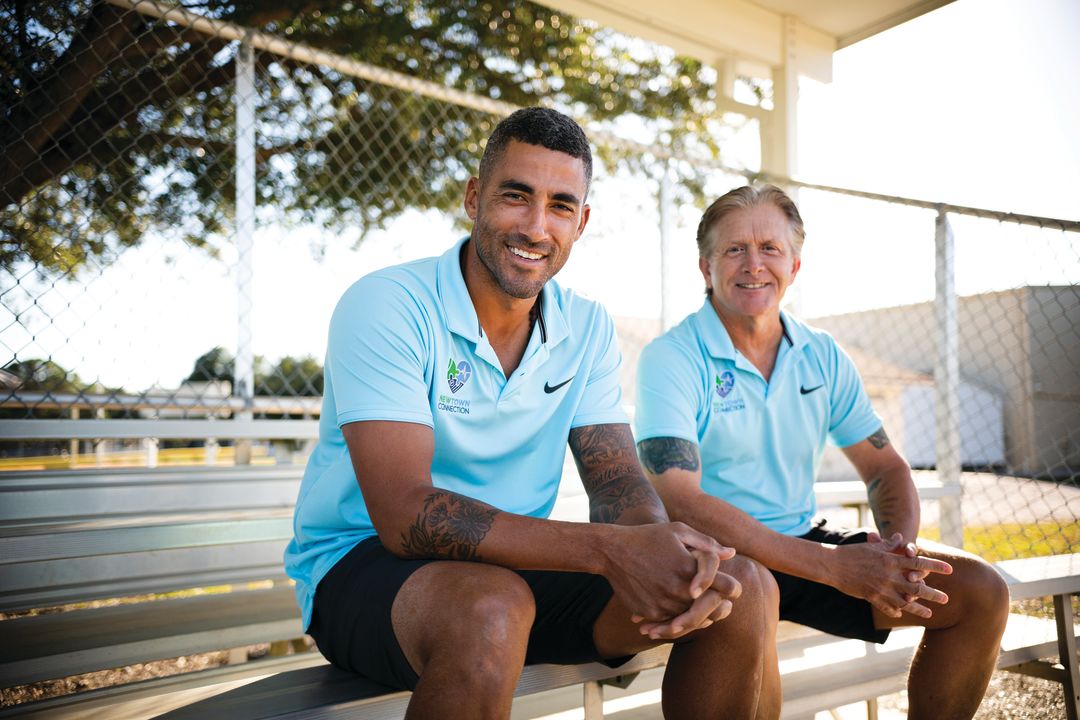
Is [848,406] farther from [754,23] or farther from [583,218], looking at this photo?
[754,23]

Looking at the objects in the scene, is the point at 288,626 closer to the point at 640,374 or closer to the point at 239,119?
the point at 640,374

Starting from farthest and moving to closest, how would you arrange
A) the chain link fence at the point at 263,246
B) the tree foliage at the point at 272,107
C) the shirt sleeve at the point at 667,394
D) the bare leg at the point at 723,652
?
the tree foliage at the point at 272,107 → the chain link fence at the point at 263,246 → the shirt sleeve at the point at 667,394 → the bare leg at the point at 723,652

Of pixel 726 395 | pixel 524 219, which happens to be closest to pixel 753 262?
pixel 726 395

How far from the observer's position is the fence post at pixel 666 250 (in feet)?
11.5

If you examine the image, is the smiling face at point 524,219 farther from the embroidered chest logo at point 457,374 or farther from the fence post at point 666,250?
the fence post at point 666,250

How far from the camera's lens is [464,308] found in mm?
1557

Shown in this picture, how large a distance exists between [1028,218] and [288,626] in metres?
3.14

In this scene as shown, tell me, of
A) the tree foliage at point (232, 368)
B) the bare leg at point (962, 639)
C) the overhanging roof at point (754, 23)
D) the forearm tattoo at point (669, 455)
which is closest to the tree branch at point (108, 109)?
the tree foliage at point (232, 368)

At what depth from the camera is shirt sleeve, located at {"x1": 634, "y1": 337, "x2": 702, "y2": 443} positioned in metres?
1.88

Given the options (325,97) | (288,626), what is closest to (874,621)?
(288,626)

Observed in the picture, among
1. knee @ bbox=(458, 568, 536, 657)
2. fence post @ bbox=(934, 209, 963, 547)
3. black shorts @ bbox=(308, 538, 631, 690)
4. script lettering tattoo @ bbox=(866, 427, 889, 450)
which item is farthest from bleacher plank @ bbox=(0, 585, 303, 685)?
fence post @ bbox=(934, 209, 963, 547)

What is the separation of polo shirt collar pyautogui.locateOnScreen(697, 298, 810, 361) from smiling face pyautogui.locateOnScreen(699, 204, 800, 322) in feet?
0.16

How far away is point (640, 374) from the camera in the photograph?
2.01 m

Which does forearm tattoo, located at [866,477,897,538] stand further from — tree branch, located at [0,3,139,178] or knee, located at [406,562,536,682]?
tree branch, located at [0,3,139,178]
